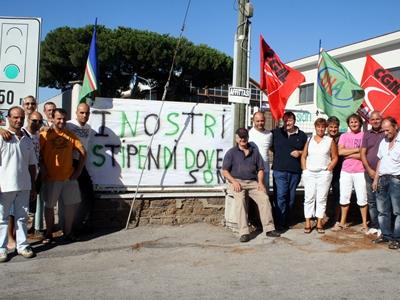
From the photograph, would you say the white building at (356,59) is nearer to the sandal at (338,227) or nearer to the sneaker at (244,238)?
the sandal at (338,227)

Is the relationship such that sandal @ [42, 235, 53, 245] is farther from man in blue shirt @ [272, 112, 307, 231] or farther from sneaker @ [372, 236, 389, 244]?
sneaker @ [372, 236, 389, 244]

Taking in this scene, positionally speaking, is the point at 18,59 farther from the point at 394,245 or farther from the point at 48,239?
the point at 394,245

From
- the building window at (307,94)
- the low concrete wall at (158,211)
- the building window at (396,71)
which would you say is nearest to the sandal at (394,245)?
the low concrete wall at (158,211)

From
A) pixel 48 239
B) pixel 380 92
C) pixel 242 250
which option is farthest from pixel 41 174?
pixel 380 92

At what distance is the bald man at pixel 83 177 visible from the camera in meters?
6.51

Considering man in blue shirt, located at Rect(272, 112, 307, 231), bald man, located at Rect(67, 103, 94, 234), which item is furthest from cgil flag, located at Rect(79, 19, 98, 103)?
man in blue shirt, located at Rect(272, 112, 307, 231)

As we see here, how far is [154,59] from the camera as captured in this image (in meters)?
30.7

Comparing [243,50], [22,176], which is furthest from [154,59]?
[22,176]

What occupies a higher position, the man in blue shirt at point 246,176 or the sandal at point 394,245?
the man in blue shirt at point 246,176

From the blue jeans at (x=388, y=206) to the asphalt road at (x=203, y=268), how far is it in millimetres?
268

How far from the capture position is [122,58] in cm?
3059

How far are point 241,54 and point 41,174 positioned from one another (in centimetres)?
372

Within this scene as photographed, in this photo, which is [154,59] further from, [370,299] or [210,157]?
[370,299]

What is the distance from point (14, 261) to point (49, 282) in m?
0.93
